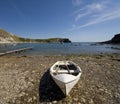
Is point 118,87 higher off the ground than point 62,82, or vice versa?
point 62,82

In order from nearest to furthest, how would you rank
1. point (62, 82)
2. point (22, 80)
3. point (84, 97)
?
point (62, 82) < point (84, 97) < point (22, 80)

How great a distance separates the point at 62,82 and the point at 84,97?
1.72 metres

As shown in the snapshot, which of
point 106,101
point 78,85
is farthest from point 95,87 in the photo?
point 106,101

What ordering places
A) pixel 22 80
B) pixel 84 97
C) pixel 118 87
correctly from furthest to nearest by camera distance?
pixel 22 80 < pixel 118 87 < pixel 84 97

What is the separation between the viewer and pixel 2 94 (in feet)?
24.1

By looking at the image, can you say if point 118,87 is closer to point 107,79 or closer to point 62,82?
point 107,79

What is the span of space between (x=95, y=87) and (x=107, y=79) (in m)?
2.14

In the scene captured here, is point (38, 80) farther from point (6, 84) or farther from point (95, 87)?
point (95, 87)

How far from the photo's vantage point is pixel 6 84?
8797mm

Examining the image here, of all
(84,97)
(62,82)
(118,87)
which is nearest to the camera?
(62,82)

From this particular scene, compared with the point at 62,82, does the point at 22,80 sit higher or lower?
lower

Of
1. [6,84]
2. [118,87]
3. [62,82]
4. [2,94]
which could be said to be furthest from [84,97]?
[6,84]

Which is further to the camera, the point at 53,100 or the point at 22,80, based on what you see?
the point at 22,80

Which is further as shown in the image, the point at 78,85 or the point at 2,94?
the point at 78,85
